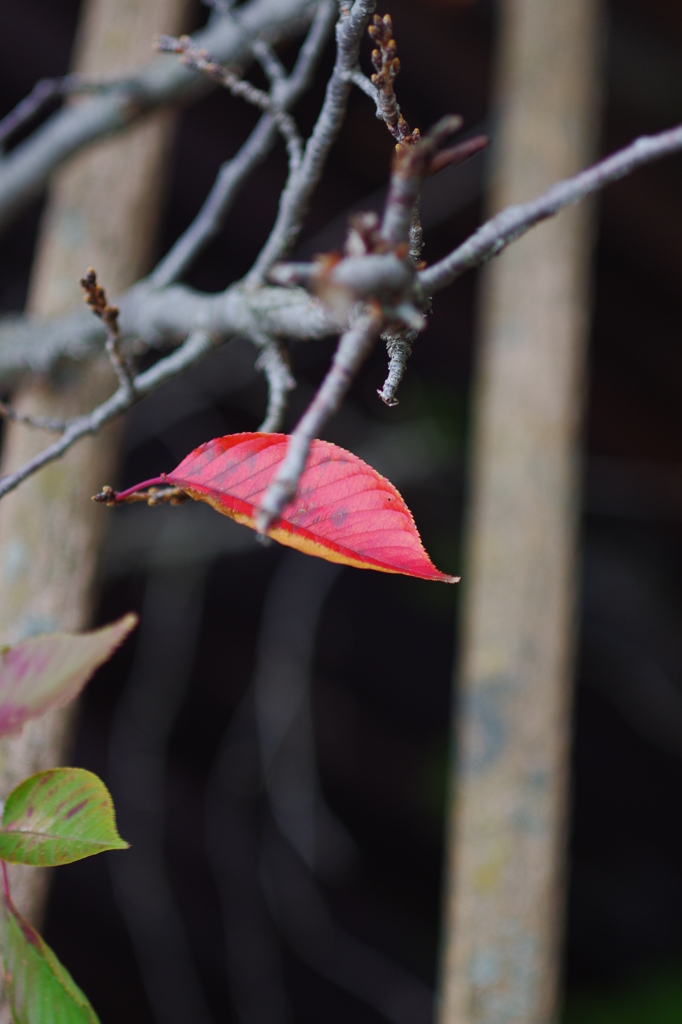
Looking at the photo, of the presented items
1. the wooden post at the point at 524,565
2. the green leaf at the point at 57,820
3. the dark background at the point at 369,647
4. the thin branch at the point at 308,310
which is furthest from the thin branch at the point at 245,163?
the dark background at the point at 369,647

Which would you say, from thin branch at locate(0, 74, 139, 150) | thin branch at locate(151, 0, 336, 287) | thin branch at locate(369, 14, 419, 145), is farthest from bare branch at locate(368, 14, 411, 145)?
thin branch at locate(0, 74, 139, 150)

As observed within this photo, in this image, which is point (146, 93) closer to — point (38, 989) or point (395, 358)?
point (395, 358)

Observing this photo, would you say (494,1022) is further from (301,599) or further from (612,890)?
(612,890)

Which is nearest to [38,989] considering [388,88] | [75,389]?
[388,88]

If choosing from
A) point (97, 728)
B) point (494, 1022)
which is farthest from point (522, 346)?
point (97, 728)

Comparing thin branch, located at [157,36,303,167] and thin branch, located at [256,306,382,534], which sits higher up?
thin branch, located at [157,36,303,167]

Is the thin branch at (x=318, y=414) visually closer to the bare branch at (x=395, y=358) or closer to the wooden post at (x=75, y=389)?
the bare branch at (x=395, y=358)

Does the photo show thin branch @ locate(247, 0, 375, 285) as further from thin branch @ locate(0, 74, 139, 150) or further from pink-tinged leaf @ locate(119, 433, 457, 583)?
thin branch @ locate(0, 74, 139, 150)
